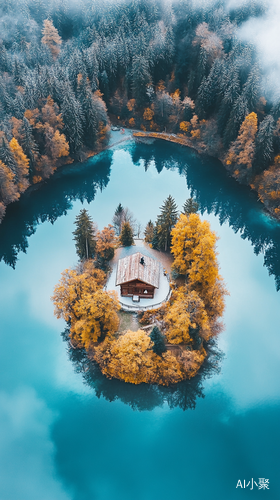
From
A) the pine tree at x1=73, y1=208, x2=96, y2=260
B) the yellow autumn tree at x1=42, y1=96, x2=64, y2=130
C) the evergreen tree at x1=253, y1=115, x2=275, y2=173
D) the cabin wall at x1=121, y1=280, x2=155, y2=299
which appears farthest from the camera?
the yellow autumn tree at x1=42, y1=96, x2=64, y2=130

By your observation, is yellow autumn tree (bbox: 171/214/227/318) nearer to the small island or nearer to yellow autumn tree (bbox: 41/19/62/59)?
the small island

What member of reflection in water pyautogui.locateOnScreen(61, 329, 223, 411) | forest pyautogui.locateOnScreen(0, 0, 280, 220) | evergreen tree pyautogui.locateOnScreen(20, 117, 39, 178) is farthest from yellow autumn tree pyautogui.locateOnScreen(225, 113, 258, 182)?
reflection in water pyautogui.locateOnScreen(61, 329, 223, 411)

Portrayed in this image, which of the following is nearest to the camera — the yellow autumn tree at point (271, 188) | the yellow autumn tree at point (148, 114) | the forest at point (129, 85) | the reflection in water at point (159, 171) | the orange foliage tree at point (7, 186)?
the orange foliage tree at point (7, 186)

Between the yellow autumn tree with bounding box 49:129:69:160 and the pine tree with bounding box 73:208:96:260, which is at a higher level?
the yellow autumn tree with bounding box 49:129:69:160

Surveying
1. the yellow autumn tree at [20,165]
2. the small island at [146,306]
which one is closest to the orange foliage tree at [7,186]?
the yellow autumn tree at [20,165]

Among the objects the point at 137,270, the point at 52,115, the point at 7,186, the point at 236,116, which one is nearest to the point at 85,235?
the point at 137,270

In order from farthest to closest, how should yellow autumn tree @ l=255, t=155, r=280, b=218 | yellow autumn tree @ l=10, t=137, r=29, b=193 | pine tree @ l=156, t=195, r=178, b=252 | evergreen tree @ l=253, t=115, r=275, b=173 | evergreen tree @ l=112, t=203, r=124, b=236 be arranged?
1. yellow autumn tree @ l=255, t=155, r=280, b=218
2. yellow autumn tree @ l=10, t=137, r=29, b=193
3. evergreen tree @ l=253, t=115, r=275, b=173
4. evergreen tree @ l=112, t=203, r=124, b=236
5. pine tree @ l=156, t=195, r=178, b=252

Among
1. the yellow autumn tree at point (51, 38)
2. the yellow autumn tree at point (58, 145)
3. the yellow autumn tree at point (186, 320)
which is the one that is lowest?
the yellow autumn tree at point (186, 320)

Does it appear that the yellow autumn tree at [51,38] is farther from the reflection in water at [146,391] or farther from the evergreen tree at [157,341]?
the reflection in water at [146,391]
